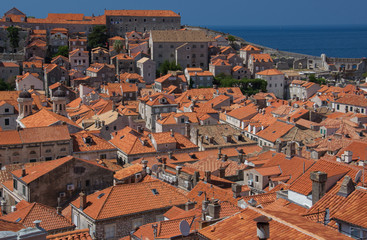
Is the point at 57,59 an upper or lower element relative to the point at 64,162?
upper

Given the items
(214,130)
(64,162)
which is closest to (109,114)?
(214,130)

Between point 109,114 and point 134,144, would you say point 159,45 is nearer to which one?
point 109,114

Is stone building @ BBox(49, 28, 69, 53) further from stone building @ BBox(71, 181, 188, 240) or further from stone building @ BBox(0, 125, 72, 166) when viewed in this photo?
stone building @ BBox(71, 181, 188, 240)

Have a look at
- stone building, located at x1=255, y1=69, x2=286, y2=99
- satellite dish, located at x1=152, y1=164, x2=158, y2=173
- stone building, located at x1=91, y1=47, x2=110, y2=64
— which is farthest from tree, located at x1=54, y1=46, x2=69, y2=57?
satellite dish, located at x1=152, y1=164, x2=158, y2=173

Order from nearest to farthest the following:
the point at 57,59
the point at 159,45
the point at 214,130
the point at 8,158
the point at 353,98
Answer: the point at 8,158 < the point at 214,130 < the point at 353,98 < the point at 57,59 < the point at 159,45

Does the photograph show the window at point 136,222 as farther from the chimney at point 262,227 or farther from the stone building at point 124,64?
the stone building at point 124,64

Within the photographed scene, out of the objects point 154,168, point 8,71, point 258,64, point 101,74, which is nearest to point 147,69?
point 101,74
